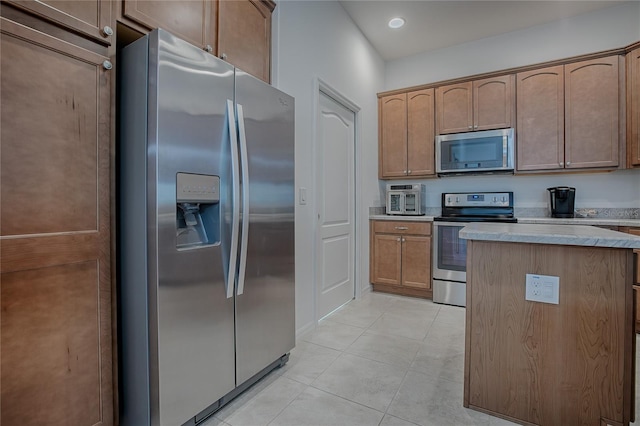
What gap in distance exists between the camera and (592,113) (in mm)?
3006

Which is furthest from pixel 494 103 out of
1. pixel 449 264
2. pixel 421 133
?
pixel 449 264

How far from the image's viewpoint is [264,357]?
1816 millimetres

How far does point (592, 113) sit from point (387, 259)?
2.50 metres

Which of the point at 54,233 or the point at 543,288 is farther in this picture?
the point at 543,288

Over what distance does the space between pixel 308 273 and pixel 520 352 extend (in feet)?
5.02

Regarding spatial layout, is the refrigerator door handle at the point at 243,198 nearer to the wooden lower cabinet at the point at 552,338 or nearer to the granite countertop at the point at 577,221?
the wooden lower cabinet at the point at 552,338

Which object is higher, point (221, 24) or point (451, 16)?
point (451, 16)

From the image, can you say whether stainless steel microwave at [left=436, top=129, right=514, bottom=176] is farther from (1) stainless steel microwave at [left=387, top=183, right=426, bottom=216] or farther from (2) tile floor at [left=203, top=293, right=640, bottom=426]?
(2) tile floor at [left=203, top=293, right=640, bottom=426]

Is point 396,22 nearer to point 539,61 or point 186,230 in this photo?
point 539,61

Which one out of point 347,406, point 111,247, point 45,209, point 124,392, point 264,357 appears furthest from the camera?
point 264,357

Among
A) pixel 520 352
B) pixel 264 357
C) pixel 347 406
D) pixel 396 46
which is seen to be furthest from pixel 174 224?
pixel 396 46

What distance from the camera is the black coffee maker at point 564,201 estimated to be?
10.4ft

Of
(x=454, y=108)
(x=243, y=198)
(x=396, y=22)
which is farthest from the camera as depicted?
(x=454, y=108)

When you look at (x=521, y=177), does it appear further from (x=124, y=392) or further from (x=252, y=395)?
(x=124, y=392)
